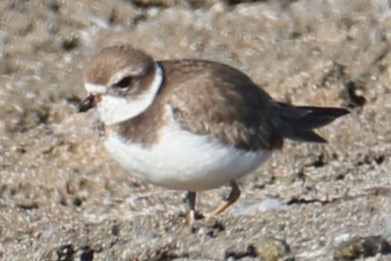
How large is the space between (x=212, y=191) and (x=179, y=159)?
1910 millimetres

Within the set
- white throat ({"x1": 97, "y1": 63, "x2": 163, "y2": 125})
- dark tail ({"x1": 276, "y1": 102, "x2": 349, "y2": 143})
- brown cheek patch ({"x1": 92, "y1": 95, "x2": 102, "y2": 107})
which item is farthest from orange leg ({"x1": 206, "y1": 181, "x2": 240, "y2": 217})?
brown cheek patch ({"x1": 92, "y1": 95, "x2": 102, "y2": 107})

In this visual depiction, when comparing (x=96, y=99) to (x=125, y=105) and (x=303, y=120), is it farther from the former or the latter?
(x=303, y=120)

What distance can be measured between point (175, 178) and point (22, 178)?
253cm

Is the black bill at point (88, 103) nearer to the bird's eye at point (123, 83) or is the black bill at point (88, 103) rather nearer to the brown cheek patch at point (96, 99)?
the brown cheek patch at point (96, 99)

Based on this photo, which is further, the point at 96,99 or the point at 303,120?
the point at 303,120

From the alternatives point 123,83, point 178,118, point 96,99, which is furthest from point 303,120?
point 96,99

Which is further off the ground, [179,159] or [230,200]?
[179,159]

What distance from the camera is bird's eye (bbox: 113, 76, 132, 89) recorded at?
7682 mm

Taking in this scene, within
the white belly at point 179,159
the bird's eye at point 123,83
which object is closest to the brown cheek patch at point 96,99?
the bird's eye at point 123,83

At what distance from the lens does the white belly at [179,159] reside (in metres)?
7.39

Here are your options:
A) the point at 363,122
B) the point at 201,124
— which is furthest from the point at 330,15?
the point at 201,124

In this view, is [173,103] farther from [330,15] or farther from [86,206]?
[330,15]

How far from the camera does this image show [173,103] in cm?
762

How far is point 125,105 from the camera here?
7.66 metres
